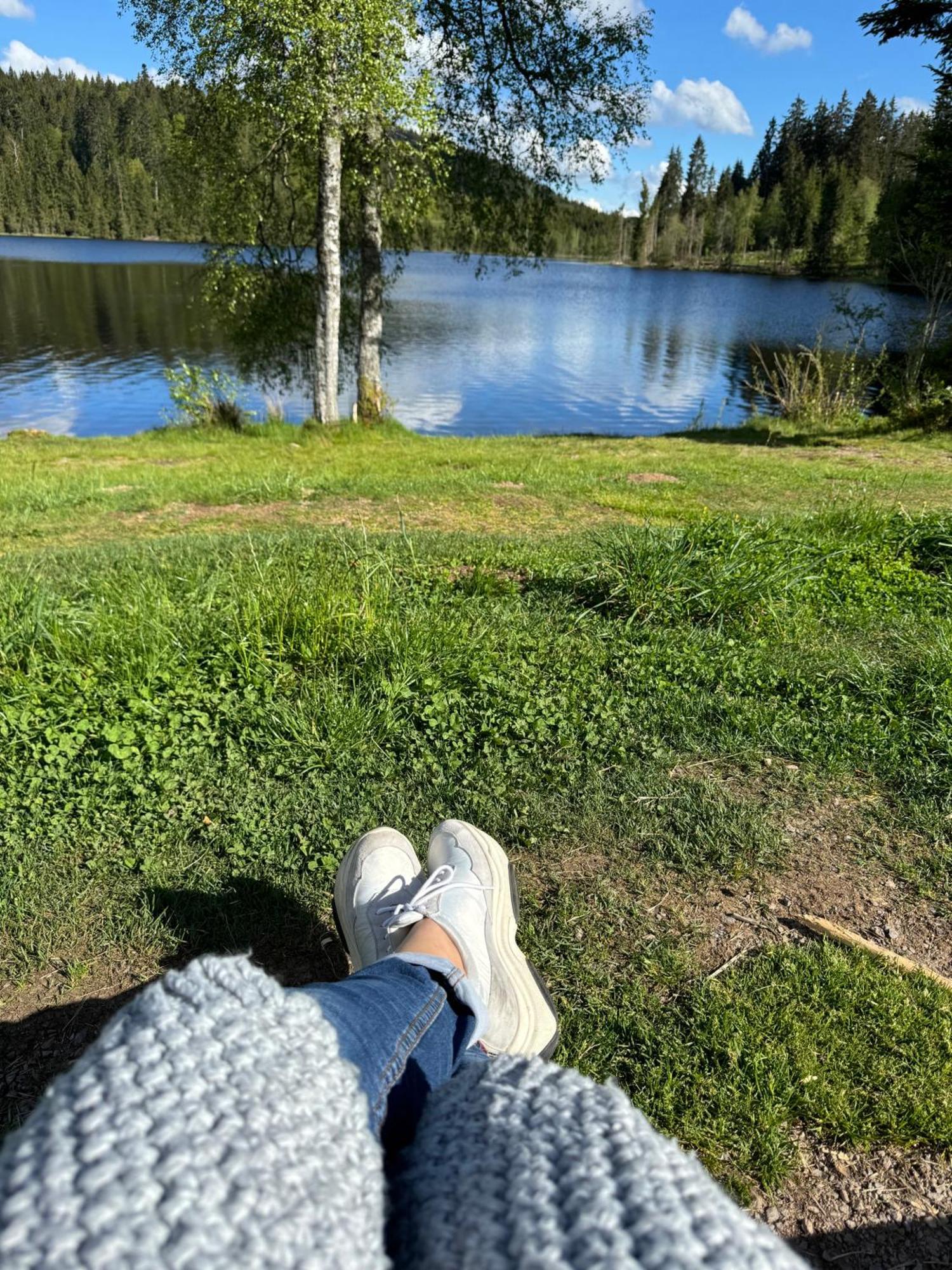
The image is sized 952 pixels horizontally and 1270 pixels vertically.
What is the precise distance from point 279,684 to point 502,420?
59.8 feet

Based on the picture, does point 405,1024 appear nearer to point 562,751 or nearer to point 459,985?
point 459,985

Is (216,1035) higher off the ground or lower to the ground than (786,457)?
higher

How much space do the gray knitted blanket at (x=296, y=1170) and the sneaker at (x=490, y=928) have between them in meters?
0.78

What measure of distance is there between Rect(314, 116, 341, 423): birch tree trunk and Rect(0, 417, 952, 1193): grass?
9.38 m

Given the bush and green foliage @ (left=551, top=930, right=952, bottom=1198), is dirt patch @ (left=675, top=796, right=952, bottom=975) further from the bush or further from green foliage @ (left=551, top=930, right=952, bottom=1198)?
the bush

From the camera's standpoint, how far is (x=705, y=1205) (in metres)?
0.94

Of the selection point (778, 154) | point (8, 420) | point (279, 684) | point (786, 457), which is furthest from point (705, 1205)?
point (778, 154)

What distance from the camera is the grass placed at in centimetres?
214

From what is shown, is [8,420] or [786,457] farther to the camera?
[8,420]

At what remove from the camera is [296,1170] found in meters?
0.96

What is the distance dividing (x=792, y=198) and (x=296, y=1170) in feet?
405

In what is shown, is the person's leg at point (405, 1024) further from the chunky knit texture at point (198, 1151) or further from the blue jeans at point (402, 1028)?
the chunky knit texture at point (198, 1151)

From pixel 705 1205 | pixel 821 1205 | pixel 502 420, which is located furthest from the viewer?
pixel 502 420

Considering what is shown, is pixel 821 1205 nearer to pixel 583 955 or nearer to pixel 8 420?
pixel 583 955
